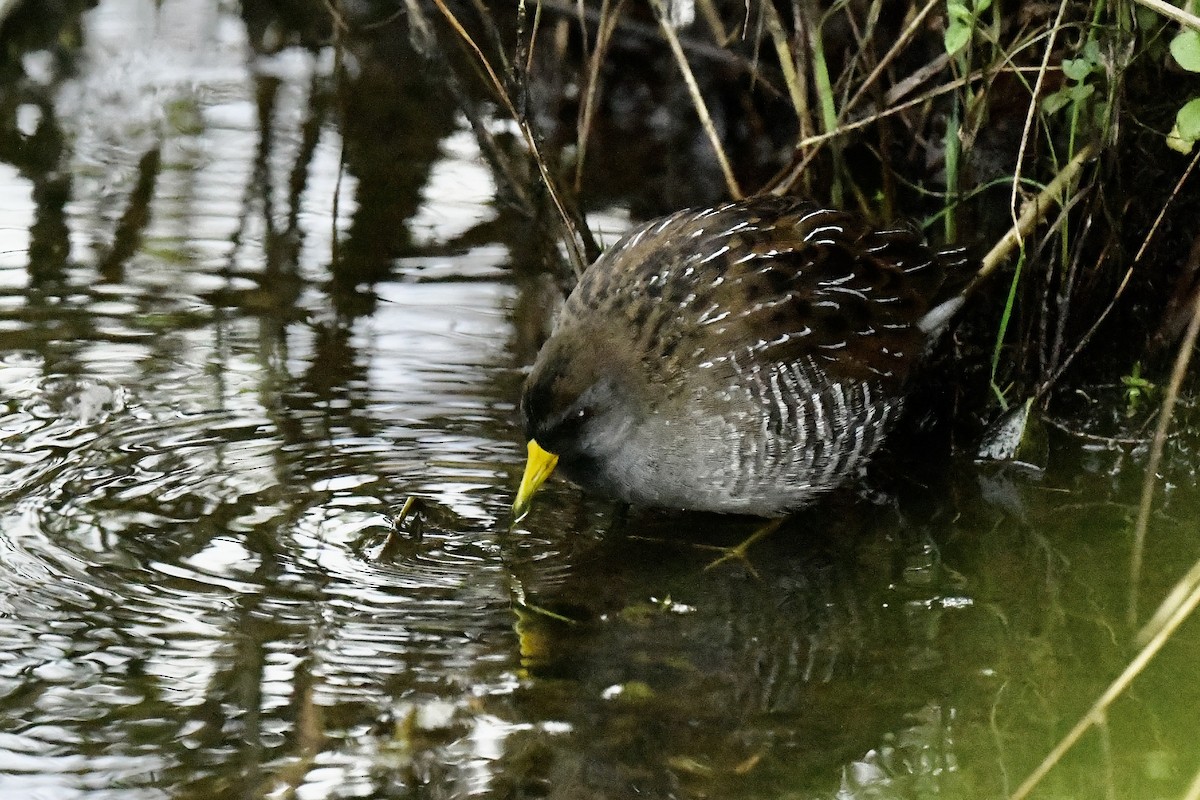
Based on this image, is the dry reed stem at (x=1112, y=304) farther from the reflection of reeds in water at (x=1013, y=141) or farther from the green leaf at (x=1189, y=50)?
the green leaf at (x=1189, y=50)

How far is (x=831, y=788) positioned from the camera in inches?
104

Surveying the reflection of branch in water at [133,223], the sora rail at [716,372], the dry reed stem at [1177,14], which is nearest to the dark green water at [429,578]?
the reflection of branch in water at [133,223]

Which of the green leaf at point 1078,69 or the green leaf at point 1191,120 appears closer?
the green leaf at point 1191,120

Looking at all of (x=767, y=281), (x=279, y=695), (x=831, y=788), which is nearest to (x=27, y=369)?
(x=279, y=695)

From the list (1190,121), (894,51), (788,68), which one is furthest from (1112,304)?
(788,68)

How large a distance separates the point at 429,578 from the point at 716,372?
0.82 meters

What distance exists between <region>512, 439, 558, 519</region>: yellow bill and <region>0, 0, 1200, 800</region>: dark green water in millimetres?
103

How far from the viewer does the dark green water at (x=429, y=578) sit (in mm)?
2705

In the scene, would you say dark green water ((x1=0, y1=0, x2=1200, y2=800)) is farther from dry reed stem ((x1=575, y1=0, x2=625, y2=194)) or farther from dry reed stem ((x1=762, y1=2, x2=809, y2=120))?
dry reed stem ((x1=762, y1=2, x2=809, y2=120))

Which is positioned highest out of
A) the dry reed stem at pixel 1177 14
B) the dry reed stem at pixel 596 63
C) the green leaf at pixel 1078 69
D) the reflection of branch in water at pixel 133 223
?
the dry reed stem at pixel 1177 14

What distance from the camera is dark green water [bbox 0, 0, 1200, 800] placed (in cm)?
271

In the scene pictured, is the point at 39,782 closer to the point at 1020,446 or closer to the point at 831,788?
the point at 831,788

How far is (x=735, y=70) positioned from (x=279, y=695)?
3627 millimetres

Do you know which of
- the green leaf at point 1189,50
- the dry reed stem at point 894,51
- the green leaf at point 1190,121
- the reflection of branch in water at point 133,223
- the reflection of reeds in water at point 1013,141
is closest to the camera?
the green leaf at point 1189,50
